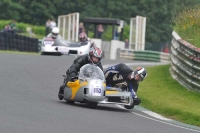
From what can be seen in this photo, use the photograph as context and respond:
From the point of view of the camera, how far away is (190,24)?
20656 mm

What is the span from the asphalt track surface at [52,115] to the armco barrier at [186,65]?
8.63 feet

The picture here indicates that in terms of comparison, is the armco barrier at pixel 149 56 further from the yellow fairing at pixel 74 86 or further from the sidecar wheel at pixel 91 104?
the sidecar wheel at pixel 91 104

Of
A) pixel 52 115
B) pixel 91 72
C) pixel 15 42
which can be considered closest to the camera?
pixel 52 115

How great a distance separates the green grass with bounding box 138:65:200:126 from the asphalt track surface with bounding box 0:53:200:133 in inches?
24.2

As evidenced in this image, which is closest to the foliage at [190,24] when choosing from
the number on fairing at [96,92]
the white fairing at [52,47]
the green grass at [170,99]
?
the green grass at [170,99]

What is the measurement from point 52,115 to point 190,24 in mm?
10087

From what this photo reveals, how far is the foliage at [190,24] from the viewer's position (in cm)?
2047

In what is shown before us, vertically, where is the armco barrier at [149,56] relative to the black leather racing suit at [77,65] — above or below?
below

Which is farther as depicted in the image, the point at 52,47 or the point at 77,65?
the point at 52,47

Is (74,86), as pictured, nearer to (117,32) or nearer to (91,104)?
(91,104)

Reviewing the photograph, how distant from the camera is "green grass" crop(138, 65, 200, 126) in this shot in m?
13.6

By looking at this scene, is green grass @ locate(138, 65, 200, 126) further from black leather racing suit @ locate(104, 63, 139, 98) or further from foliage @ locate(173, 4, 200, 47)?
foliage @ locate(173, 4, 200, 47)

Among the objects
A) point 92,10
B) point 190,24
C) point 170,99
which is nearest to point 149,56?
point 190,24

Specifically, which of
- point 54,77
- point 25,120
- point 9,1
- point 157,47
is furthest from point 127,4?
point 25,120
